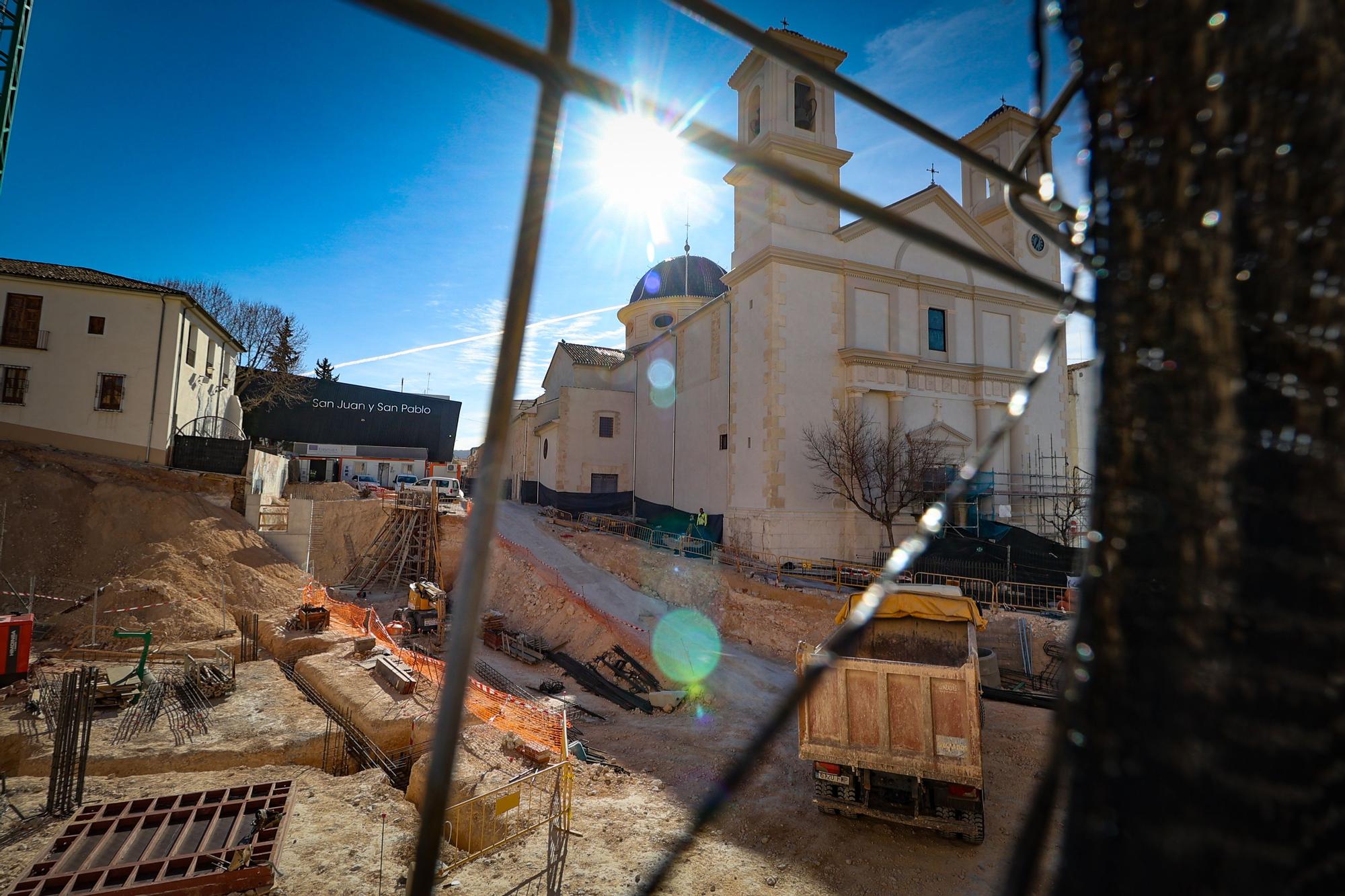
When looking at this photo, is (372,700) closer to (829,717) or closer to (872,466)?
(829,717)

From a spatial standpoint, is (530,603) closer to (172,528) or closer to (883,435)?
(172,528)

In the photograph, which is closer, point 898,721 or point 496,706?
point 898,721

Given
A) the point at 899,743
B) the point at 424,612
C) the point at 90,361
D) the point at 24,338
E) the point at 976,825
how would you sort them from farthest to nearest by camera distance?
the point at 424,612 < the point at 90,361 < the point at 24,338 < the point at 899,743 < the point at 976,825

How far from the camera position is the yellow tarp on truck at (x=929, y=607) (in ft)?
35.9

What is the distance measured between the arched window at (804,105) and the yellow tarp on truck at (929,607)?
64.1 ft

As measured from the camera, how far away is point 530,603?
2302cm

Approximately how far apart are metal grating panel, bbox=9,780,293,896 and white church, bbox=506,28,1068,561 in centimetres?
1258

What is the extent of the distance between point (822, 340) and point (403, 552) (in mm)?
21395

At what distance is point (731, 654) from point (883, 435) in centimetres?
1052

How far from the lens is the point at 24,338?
69.4ft

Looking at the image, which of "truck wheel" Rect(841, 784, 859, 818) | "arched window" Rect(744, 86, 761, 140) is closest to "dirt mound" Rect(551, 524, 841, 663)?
"truck wheel" Rect(841, 784, 859, 818)

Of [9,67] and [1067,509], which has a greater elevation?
[9,67]

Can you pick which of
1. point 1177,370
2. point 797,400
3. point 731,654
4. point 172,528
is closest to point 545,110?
point 1177,370

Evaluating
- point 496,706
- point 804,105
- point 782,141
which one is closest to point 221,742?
point 496,706
